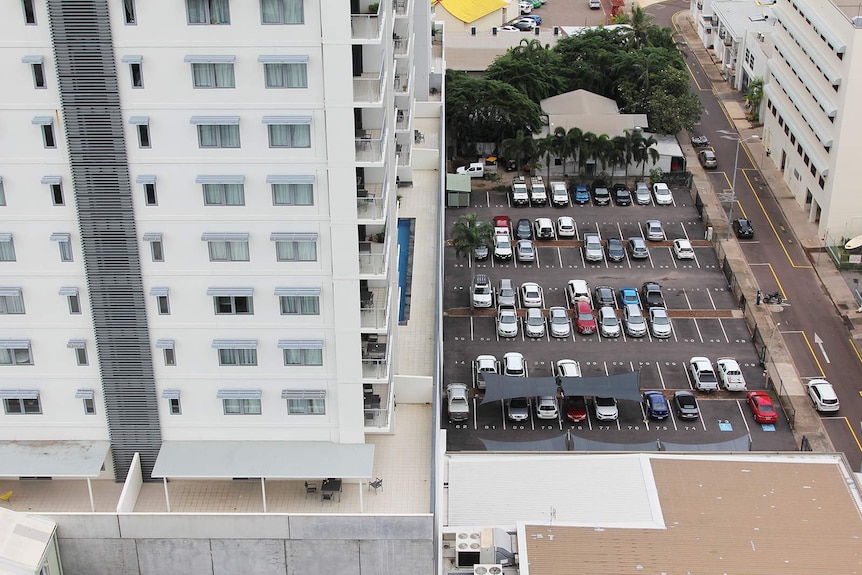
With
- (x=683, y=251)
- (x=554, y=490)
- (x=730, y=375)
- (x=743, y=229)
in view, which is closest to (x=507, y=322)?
(x=730, y=375)

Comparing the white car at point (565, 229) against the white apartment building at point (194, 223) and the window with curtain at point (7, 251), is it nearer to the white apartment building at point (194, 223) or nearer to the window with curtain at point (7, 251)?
the white apartment building at point (194, 223)

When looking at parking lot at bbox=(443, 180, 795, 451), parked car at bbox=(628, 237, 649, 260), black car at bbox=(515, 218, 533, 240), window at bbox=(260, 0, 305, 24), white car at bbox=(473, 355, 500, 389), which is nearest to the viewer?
window at bbox=(260, 0, 305, 24)

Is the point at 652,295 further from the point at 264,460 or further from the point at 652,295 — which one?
the point at 264,460

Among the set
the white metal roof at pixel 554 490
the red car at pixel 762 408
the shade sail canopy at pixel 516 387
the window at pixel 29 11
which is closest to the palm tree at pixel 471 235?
the shade sail canopy at pixel 516 387

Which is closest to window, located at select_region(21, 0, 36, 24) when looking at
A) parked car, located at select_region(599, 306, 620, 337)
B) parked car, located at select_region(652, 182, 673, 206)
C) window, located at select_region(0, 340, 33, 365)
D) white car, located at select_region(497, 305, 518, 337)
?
window, located at select_region(0, 340, 33, 365)

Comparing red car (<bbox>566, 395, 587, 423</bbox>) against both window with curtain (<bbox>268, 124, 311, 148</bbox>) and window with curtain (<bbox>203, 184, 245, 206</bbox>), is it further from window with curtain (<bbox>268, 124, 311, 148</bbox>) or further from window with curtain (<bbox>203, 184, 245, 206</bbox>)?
window with curtain (<bbox>268, 124, 311, 148</bbox>)

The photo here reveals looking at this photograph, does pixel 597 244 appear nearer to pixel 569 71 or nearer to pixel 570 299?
pixel 570 299

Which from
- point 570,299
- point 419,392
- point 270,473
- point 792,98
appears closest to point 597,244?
point 570,299
